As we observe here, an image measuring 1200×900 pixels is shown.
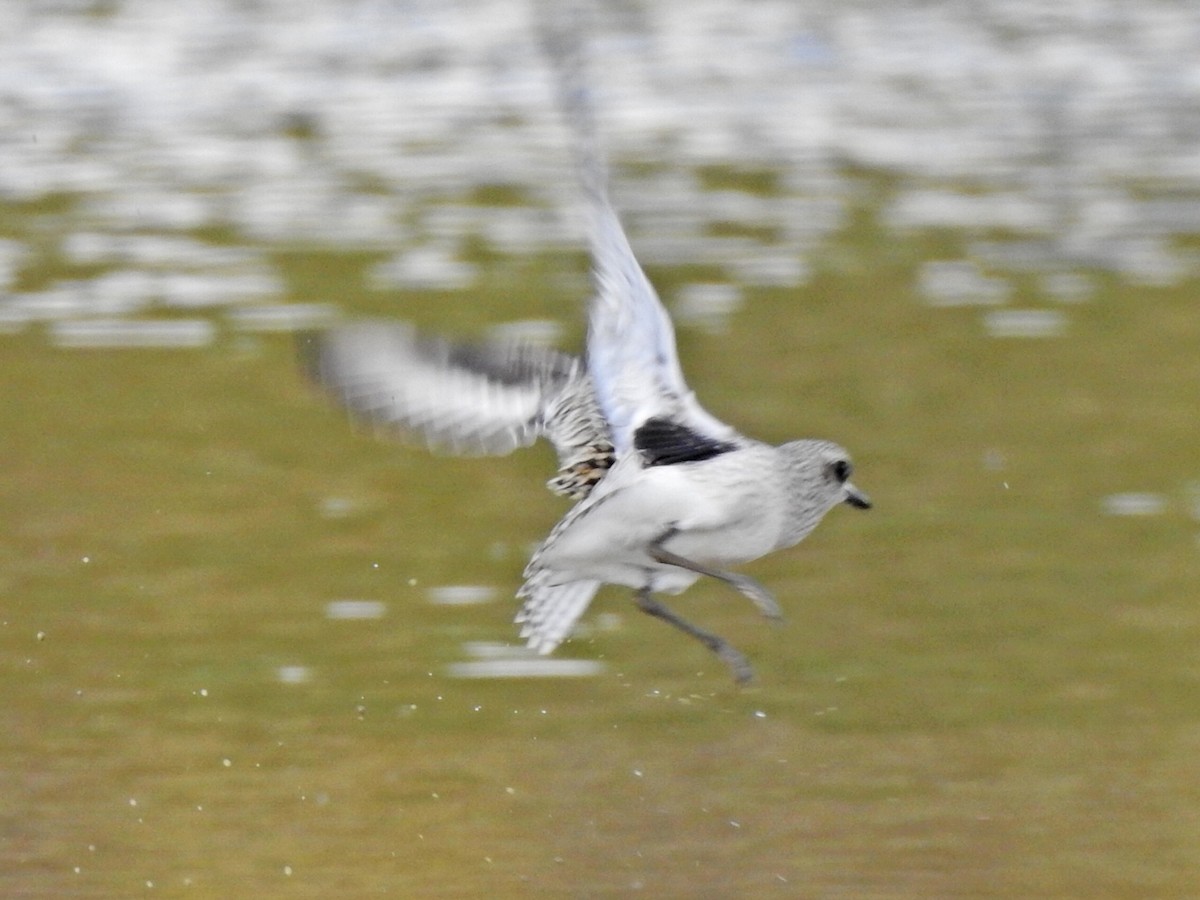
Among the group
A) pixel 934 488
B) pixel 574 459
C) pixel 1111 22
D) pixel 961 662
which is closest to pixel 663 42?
pixel 1111 22

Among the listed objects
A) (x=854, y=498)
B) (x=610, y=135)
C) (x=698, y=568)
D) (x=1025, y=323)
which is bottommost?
(x=610, y=135)

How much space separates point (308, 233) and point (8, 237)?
1.98 m

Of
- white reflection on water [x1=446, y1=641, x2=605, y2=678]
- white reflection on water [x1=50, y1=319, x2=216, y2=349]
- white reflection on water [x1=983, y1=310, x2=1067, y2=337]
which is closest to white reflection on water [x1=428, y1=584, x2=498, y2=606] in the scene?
white reflection on water [x1=446, y1=641, x2=605, y2=678]

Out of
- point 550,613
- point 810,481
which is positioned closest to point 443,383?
point 550,613

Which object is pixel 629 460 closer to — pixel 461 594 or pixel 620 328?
pixel 620 328

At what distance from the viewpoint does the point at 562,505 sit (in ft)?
35.2

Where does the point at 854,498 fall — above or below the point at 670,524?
below

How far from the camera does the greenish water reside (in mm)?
7133

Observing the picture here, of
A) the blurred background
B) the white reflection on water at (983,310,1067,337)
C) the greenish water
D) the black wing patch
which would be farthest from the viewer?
the white reflection on water at (983,310,1067,337)

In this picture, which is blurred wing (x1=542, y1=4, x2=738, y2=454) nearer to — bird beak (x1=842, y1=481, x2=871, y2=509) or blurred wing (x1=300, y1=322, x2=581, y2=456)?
bird beak (x1=842, y1=481, x2=871, y2=509)

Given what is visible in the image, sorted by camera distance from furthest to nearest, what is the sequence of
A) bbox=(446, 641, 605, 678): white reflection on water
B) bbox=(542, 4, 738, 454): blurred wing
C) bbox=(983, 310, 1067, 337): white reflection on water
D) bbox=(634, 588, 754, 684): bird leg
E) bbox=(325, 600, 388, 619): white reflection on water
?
bbox=(983, 310, 1067, 337): white reflection on water < bbox=(325, 600, 388, 619): white reflection on water < bbox=(446, 641, 605, 678): white reflection on water < bbox=(634, 588, 754, 684): bird leg < bbox=(542, 4, 738, 454): blurred wing

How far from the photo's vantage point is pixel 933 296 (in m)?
13.7

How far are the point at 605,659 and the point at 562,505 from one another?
83.0 inches

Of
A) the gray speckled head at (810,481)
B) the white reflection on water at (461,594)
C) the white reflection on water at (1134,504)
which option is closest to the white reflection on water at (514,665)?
the white reflection on water at (461,594)
